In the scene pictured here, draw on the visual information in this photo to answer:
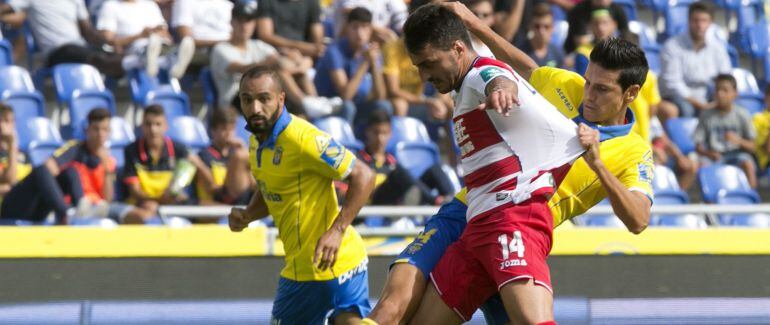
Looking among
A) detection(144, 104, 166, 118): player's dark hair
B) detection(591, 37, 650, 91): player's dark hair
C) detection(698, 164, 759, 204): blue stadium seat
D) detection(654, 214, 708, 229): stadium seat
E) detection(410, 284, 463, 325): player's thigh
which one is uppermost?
detection(591, 37, 650, 91): player's dark hair

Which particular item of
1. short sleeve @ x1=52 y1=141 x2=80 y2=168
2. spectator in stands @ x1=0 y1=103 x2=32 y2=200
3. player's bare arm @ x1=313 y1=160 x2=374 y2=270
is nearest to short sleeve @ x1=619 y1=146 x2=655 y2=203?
player's bare arm @ x1=313 y1=160 x2=374 y2=270

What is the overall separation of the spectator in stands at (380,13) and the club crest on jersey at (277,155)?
5.60 metres

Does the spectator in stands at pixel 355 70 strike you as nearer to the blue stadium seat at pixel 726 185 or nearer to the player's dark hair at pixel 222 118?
the player's dark hair at pixel 222 118

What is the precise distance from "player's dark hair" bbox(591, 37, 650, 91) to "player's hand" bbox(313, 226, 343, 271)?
1.69m

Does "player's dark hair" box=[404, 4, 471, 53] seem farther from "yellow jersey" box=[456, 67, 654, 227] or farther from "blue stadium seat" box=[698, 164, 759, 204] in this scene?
"blue stadium seat" box=[698, 164, 759, 204]

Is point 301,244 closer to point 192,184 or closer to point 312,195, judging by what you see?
point 312,195

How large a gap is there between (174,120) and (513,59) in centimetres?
561

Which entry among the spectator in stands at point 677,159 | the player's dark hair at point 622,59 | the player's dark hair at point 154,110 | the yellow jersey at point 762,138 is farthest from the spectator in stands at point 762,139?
the player's dark hair at point 622,59

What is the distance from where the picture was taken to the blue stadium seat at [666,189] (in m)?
10.6

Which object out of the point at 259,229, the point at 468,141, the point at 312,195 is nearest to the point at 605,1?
the point at 259,229

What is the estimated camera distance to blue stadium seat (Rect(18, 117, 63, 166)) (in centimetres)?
1023

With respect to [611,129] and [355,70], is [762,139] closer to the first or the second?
[355,70]

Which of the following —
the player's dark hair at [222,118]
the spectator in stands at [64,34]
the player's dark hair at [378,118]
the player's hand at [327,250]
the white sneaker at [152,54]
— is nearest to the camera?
the player's hand at [327,250]

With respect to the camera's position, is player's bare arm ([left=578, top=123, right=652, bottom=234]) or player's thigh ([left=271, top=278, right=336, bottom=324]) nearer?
player's bare arm ([left=578, top=123, right=652, bottom=234])
